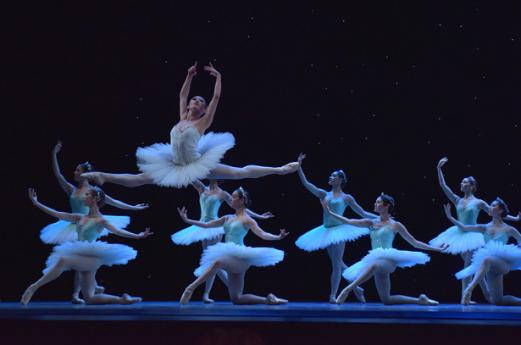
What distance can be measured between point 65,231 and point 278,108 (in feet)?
7.87

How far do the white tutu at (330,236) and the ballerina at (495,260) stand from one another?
2.51 ft

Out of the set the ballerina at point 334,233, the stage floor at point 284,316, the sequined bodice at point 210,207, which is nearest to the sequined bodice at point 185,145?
the sequined bodice at point 210,207

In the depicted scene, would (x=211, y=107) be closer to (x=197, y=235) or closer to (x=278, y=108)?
(x=197, y=235)

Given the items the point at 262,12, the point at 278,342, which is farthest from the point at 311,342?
the point at 262,12

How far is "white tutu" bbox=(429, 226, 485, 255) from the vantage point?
19.6 ft

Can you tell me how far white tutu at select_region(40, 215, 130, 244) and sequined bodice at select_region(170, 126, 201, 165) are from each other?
33.2 inches

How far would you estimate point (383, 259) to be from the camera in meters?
5.55

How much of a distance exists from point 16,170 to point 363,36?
3751mm

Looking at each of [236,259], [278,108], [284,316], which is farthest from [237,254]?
[278,108]

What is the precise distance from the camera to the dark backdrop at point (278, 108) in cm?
715

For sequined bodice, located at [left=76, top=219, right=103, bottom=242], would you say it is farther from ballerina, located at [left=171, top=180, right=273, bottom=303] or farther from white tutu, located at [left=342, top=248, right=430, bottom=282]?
white tutu, located at [left=342, top=248, right=430, bottom=282]

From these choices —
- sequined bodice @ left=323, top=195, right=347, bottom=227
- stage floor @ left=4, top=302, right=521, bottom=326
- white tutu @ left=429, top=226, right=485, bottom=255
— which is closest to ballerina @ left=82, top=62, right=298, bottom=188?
sequined bodice @ left=323, top=195, right=347, bottom=227

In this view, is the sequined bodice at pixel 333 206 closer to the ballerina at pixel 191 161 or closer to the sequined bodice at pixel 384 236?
the sequined bodice at pixel 384 236

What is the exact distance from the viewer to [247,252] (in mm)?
5469
